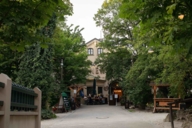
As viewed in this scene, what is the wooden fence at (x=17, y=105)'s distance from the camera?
3.85 m

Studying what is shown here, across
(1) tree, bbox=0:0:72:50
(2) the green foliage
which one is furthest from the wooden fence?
(2) the green foliage

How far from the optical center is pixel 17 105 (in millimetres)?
4602

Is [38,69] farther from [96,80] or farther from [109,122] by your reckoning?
[96,80]

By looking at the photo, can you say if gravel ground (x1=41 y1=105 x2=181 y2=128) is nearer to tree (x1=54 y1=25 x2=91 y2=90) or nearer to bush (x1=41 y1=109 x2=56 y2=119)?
bush (x1=41 y1=109 x2=56 y2=119)

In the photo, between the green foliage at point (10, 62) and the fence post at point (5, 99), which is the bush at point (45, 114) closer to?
the green foliage at point (10, 62)

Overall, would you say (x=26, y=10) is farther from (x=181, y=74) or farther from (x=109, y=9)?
(x=109, y=9)

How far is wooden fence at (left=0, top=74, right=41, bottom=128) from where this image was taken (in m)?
3.85

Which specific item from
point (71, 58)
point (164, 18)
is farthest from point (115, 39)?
point (164, 18)

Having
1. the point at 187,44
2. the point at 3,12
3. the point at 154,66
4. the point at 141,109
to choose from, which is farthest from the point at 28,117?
the point at 141,109

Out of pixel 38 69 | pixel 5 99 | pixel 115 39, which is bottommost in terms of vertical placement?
pixel 5 99

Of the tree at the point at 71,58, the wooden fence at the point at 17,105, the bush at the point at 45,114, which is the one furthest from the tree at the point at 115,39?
the wooden fence at the point at 17,105

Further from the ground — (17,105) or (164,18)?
(164,18)

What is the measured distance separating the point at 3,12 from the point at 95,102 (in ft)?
88.9

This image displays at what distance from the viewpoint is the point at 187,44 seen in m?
3.96
